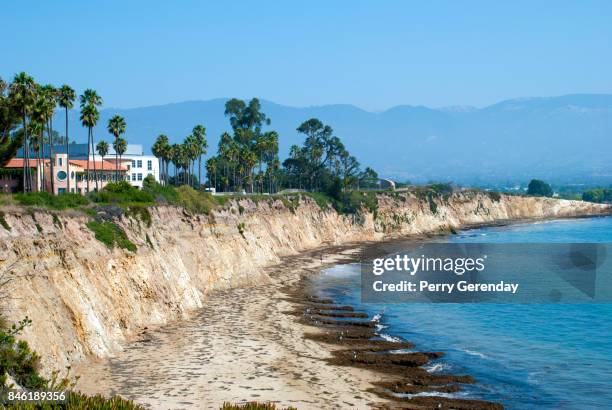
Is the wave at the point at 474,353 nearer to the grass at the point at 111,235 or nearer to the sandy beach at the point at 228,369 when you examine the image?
the sandy beach at the point at 228,369

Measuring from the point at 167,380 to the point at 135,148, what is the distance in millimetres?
82490

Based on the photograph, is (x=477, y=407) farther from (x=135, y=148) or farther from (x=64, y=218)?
(x=135, y=148)

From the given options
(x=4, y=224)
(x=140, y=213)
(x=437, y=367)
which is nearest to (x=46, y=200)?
(x=140, y=213)

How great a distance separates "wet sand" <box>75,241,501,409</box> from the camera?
3175 centimetres

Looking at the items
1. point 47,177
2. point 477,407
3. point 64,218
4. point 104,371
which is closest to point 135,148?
point 47,177

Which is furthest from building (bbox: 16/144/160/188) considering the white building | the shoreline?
the shoreline

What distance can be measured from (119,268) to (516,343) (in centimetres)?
A: 2497

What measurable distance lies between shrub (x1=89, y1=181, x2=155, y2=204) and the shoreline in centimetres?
1344

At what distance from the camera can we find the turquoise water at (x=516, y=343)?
34656 mm

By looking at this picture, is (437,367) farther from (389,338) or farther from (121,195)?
(121,195)

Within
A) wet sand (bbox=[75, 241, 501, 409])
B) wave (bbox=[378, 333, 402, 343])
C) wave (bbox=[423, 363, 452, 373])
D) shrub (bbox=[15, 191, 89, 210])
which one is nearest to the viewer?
wet sand (bbox=[75, 241, 501, 409])

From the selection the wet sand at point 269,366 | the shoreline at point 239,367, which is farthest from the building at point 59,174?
the wet sand at point 269,366

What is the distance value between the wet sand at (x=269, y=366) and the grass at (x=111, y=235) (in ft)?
19.9

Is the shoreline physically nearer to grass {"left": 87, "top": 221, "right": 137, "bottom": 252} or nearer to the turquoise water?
the turquoise water
